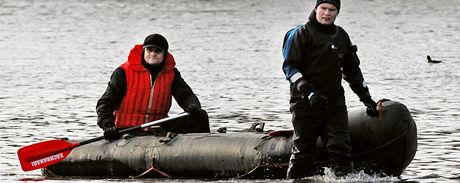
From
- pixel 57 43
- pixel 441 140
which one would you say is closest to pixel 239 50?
pixel 57 43

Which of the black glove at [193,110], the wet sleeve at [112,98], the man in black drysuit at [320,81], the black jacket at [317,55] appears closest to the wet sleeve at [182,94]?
the black glove at [193,110]

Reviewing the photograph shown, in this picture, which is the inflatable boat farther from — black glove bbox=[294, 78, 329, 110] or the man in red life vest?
black glove bbox=[294, 78, 329, 110]

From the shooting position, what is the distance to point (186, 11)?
1955 inches

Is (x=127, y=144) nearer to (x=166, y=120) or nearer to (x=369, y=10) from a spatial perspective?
(x=166, y=120)

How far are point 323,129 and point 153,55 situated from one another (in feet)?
7.14

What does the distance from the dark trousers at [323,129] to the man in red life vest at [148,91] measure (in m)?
1.65

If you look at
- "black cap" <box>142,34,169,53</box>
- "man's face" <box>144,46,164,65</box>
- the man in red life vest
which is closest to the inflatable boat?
the man in red life vest

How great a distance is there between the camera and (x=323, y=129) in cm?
1010

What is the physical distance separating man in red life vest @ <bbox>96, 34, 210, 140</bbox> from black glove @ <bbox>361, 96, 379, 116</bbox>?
1807 mm

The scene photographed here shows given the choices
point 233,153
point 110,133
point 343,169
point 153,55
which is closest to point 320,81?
point 343,169

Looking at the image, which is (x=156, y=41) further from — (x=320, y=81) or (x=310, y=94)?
(x=310, y=94)

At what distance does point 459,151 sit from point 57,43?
21976 millimetres

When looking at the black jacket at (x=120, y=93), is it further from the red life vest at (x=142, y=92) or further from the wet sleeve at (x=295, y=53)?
the wet sleeve at (x=295, y=53)

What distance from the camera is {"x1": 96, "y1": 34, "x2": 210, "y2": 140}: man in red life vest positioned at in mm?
11539
